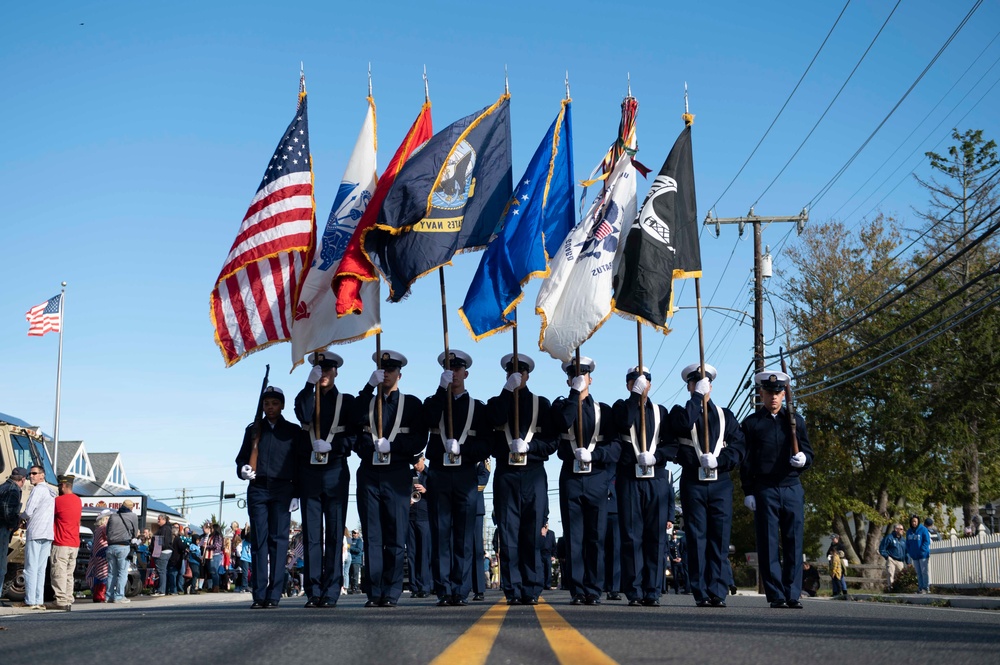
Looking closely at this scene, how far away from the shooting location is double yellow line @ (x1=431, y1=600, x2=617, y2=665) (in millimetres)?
4797

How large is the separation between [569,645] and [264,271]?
7625 mm

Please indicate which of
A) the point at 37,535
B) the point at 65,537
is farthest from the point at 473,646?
the point at 65,537

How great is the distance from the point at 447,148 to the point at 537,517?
396cm

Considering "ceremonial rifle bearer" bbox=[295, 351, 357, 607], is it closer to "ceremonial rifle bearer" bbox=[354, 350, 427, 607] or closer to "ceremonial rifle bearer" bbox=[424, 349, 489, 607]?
"ceremonial rifle bearer" bbox=[354, 350, 427, 607]

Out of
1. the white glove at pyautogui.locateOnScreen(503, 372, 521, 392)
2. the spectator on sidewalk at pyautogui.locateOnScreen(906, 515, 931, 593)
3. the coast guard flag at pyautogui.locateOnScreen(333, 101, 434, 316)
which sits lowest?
the spectator on sidewalk at pyautogui.locateOnScreen(906, 515, 931, 593)

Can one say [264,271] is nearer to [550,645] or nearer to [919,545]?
[550,645]

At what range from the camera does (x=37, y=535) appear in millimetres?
13914

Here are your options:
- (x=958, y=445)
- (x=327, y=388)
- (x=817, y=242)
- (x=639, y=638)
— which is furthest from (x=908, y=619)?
(x=817, y=242)

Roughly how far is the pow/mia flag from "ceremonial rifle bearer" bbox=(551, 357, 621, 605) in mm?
1277

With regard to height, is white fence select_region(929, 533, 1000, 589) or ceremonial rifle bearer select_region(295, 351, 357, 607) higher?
ceremonial rifle bearer select_region(295, 351, 357, 607)

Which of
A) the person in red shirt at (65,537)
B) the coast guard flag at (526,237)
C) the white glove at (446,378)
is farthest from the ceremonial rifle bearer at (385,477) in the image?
the person in red shirt at (65,537)

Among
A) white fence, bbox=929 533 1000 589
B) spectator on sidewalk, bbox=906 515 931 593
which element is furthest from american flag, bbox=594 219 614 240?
spectator on sidewalk, bbox=906 515 931 593

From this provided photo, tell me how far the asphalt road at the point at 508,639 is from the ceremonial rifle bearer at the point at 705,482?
105 inches

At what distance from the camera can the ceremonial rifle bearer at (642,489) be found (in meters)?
11.3
